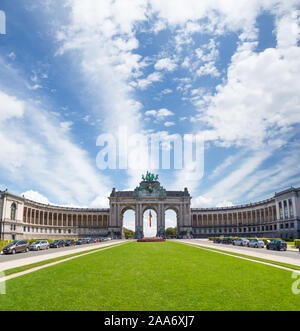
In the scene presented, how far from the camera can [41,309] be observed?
9.28 metres

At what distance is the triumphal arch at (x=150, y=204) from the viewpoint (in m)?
127

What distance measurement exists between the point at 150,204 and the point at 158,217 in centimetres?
743

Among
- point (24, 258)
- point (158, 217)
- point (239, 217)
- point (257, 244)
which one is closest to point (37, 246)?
point (24, 258)

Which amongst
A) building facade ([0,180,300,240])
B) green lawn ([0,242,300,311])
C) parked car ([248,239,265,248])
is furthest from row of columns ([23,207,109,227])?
green lawn ([0,242,300,311])

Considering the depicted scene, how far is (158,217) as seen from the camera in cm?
12681

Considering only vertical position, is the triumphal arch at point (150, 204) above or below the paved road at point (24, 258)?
above

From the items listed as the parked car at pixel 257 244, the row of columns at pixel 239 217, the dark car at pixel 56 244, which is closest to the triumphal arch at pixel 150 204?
the row of columns at pixel 239 217

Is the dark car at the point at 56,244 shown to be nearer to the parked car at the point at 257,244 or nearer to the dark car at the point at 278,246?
the parked car at the point at 257,244

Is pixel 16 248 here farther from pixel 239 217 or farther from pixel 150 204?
pixel 239 217

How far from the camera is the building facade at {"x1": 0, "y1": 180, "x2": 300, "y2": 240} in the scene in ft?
329

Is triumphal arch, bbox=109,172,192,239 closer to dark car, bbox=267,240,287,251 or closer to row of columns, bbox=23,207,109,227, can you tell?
row of columns, bbox=23,207,109,227

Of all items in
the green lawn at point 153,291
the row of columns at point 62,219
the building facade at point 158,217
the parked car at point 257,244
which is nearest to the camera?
the green lawn at point 153,291

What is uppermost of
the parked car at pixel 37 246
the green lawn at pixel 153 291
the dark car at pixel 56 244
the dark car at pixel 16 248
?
the green lawn at pixel 153 291
